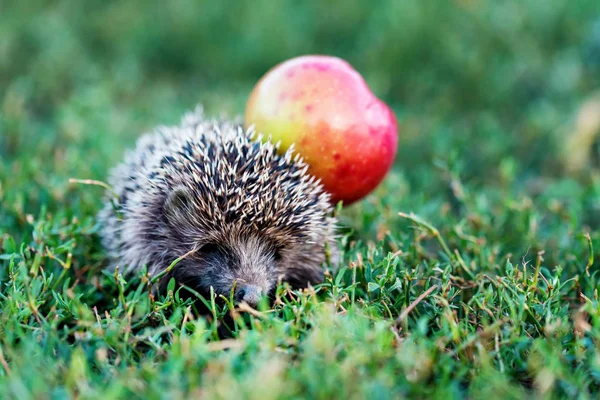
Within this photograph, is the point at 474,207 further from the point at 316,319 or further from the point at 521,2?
the point at 521,2

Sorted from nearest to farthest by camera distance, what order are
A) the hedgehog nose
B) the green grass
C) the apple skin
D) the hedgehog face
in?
1. the green grass
2. the hedgehog nose
3. the hedgehog face
4. the apple skin

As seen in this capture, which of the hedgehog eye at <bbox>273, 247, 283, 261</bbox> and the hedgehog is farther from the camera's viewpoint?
the hedgehog eye at <bbox>273, 247, 283, 261</bbox>

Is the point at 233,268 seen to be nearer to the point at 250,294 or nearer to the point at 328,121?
the point at 250,294

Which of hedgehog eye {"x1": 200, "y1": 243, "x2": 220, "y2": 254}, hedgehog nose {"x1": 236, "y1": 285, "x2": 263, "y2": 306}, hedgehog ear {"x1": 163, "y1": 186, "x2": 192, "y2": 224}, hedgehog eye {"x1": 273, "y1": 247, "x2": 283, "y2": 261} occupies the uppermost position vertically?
hedgehog ear {"x1": 163, "y1": 186, "x2": 192, "y2": 224}

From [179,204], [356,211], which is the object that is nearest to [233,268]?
[179,204]

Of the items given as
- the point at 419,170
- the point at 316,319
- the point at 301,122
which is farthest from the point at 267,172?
the point at 419,170

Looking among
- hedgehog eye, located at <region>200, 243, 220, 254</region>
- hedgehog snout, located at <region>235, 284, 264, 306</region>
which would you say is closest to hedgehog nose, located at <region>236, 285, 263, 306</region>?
hedgehog snout, located at <region>235, 284, 264, 306</region>

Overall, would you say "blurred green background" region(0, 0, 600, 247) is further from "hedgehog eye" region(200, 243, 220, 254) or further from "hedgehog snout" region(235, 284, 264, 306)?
"hedgehog snout" region(235, 284, 264, 306)

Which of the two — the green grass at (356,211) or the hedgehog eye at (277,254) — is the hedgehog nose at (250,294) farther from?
the hedgehog eye at (277,254)
